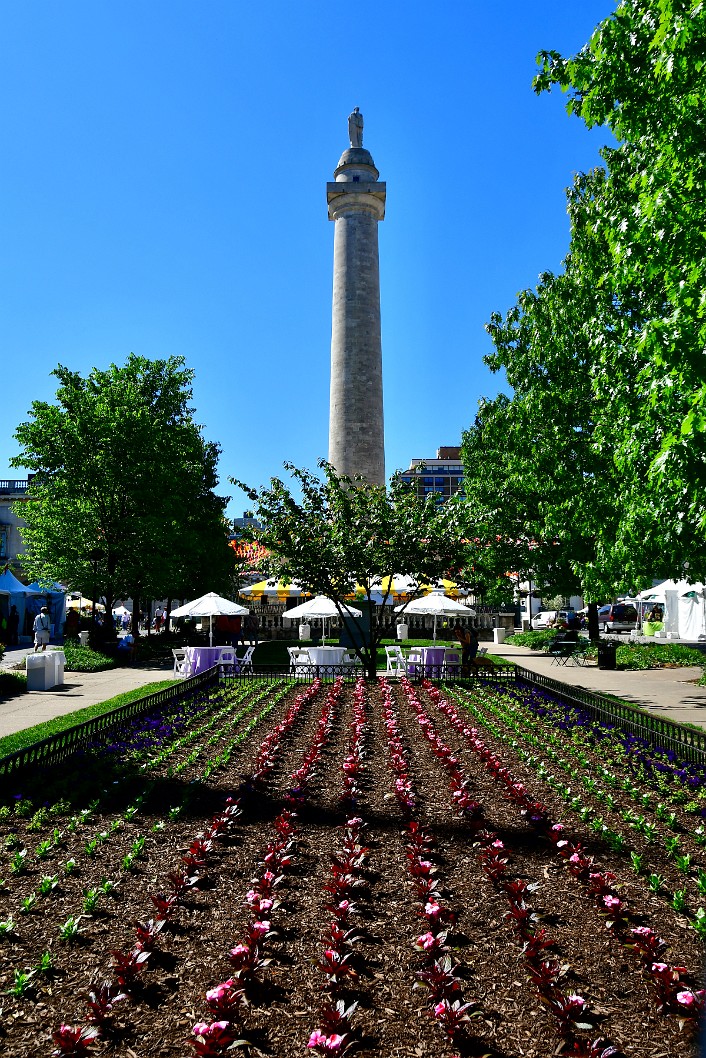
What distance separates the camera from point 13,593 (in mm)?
37281

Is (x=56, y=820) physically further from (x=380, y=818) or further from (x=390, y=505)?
(x=390, y=505)

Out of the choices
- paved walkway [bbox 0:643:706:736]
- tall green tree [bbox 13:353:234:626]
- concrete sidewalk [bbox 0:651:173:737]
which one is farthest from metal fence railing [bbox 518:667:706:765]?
tall green tree [bbox 13:353:234:626]

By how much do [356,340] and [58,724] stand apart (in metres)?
28.8

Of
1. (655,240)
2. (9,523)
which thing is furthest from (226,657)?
(9,523)

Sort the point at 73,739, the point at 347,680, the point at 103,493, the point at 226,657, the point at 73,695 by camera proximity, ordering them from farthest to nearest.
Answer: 1. the point at 103,493
2. the point at 226,657
3. the point at 347,680
4. the point at 73,695
5. the point at 73,739

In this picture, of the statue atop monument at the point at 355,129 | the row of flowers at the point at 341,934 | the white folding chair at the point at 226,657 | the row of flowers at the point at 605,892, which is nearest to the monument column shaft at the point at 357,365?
the statue atop monument at the point at 355,129

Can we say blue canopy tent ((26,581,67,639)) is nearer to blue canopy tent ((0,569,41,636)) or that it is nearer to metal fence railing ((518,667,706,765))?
blue canopy tent ((0,569,41,636))

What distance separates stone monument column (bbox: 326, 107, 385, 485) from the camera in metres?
38.5

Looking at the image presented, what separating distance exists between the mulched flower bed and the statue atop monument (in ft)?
139

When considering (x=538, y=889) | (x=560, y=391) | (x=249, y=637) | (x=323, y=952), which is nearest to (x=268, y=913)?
(x=323, y=952)

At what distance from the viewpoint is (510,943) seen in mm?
5164

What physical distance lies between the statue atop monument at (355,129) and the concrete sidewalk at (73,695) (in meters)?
32.8

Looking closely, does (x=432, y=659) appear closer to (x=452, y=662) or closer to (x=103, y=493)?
(x=452, y=662)

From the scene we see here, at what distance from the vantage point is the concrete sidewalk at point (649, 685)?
598 inches
